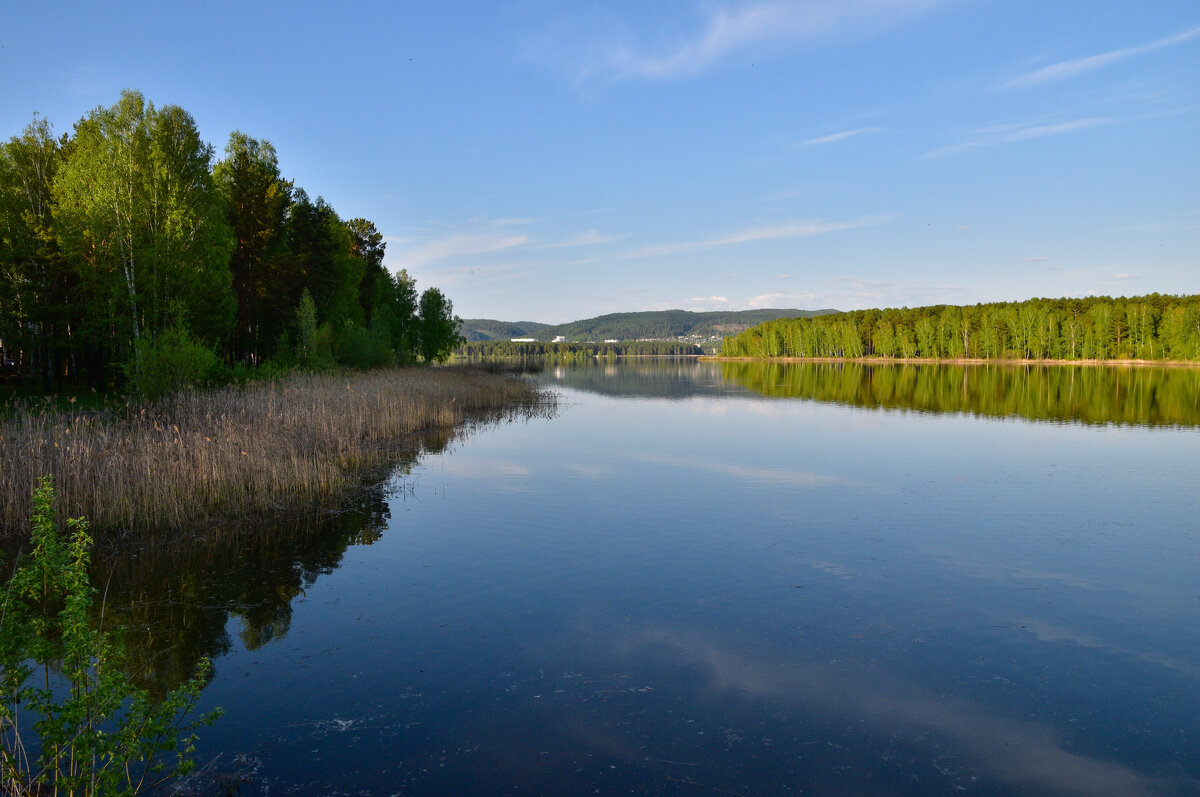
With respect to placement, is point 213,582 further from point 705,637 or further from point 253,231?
point 253,231

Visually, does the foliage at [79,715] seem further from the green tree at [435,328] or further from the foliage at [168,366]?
the green tree at [435,328]

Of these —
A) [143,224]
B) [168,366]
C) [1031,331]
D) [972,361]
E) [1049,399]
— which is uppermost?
[143,224]

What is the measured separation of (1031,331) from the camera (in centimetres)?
11750

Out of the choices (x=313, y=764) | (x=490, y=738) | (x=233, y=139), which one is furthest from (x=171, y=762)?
(x=233, y=139)

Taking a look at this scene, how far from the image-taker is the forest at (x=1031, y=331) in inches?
4190

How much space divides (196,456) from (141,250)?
75.0 feet

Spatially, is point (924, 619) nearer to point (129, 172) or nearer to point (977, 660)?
point (977, 660)

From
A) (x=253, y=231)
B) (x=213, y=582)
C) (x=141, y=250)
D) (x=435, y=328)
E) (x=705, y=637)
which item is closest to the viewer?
(x=705, y=637)

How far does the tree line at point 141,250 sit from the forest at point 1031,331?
377 feet

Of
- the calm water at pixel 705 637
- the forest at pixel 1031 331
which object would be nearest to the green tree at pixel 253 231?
the calm water at pixel 705 637

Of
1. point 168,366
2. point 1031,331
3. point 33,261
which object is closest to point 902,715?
point 168,366

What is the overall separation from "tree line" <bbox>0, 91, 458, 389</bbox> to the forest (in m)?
115

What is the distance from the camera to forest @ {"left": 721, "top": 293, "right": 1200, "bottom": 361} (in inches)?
4190

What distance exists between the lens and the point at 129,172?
31859 millimetres
